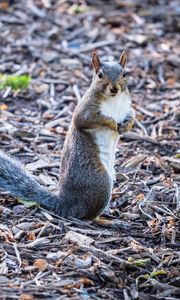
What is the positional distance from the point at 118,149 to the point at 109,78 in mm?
1221

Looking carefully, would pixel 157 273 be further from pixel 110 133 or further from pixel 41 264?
pixel 110 133

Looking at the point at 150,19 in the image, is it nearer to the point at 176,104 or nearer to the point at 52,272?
the point at 176,104

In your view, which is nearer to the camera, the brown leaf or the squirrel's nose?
the brown leaf

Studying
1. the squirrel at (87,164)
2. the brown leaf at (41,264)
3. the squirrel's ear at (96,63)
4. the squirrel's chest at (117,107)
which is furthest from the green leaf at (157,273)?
the squirrel's ear at (96,63)

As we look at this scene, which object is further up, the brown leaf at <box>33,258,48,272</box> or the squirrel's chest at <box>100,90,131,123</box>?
the squirrel's chest at <box>100,90,131,123</box>

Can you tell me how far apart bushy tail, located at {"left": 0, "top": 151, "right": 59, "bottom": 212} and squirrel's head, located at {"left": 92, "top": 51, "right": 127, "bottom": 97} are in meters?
0.75

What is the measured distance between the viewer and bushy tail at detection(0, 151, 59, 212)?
4.98 m

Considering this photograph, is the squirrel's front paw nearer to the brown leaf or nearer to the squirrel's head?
the squirrel's head

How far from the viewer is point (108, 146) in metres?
5.00

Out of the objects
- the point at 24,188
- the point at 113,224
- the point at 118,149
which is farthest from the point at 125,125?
the point at 118,149

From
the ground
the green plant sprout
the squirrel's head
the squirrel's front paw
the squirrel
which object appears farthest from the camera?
the green plant sprout

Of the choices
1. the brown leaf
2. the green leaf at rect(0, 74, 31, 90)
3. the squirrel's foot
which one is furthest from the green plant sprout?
the brown leaf

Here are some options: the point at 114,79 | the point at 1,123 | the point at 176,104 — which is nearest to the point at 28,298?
the point at 114,79

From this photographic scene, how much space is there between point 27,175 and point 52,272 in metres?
1.00
